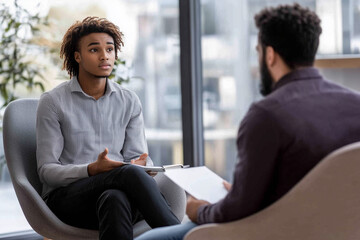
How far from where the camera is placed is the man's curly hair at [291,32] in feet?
5.30

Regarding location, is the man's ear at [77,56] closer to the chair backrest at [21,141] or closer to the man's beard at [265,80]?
the chair backrest at [21,141]

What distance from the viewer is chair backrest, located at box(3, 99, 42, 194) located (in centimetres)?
255

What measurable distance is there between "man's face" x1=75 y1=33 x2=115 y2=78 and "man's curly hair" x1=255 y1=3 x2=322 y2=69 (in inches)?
45.2

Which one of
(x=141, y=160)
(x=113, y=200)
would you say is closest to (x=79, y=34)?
(x=141, y=160)

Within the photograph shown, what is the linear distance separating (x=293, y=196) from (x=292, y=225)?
0.30ft

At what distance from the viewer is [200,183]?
187 cm

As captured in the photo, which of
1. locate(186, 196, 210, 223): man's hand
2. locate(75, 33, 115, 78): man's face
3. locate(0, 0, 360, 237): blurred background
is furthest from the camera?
locate(0, 0, 360, 237): blurred background

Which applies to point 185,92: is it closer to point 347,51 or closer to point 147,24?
point 147,24

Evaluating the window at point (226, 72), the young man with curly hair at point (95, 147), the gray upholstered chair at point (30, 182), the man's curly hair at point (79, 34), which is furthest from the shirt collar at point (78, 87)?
the window at point (226, 72)

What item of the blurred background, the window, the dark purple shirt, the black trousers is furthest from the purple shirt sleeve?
the window

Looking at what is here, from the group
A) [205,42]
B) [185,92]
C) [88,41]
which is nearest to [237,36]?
[205,42]

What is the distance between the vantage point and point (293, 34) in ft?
5.30

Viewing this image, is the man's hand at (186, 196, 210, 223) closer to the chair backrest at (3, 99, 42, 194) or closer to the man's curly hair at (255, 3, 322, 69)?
the man's curly hair at (255, 3, 322, 69)

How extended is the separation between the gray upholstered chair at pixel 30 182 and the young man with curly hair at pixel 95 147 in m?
0.06
